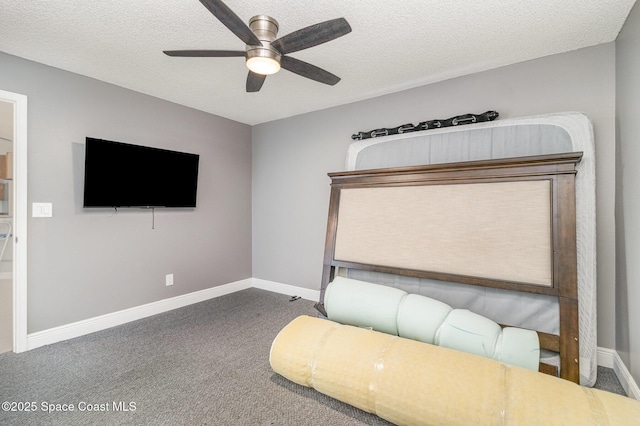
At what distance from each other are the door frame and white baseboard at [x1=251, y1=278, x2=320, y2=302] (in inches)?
97.6

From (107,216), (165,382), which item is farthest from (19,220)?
(165,382)

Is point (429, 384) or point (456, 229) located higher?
point (456, 229)

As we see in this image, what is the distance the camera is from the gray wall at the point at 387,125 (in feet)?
7.20

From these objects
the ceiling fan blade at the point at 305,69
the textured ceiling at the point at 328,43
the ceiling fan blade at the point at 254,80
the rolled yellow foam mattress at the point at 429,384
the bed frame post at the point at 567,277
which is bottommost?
the rolled yellow foam mattress at the point at 429,384

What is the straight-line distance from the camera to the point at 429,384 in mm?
1520

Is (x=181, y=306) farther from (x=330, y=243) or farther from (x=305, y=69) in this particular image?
(x=305, y=69)

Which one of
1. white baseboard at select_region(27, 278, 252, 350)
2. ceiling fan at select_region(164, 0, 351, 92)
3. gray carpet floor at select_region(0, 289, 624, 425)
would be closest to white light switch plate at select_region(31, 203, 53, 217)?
white baseboard at select_region(27, 278, 252, 350)

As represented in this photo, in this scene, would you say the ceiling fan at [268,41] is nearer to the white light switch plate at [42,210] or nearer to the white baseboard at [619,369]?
the white light switch plate at [42,210]

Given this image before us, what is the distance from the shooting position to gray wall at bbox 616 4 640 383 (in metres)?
1.79

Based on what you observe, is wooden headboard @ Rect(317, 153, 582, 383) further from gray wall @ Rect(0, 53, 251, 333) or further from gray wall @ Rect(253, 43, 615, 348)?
gray wall @ Rect(0, 53, 251, 333)

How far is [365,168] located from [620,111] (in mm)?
1968

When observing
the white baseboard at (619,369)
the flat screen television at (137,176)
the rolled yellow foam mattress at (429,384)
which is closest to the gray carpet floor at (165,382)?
the white baseboard at (619,369)

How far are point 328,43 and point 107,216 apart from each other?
2.73m

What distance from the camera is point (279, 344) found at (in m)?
2.01
